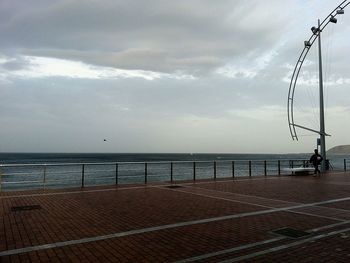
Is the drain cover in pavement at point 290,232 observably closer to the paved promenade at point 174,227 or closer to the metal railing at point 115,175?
the paved promenade at point 174,227

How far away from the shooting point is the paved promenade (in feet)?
19.7

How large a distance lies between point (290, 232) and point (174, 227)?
2.40 m

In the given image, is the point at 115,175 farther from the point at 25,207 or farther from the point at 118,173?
the point at 25,207

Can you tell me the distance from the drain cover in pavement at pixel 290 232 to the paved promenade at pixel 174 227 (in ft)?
0.07

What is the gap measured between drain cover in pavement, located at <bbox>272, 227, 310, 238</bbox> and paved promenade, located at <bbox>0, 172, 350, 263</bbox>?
0.02 m

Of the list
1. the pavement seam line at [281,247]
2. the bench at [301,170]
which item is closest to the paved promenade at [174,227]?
the pavement seam line at [281,247]

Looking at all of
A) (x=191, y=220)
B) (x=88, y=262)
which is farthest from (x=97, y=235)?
(x=191, y=220)

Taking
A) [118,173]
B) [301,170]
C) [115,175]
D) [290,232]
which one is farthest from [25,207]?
[118,173]

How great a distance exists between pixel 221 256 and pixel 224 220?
2818 millimetres

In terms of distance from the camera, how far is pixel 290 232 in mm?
7535

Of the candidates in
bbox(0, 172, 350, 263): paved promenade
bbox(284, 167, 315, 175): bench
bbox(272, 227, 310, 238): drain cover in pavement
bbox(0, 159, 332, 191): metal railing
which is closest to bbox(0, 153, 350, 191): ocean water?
bbox(0, 159, 332, 191): metal railing

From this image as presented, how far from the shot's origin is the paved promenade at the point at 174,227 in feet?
19.7

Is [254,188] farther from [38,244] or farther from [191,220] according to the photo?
[38,244]

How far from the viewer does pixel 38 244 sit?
650cm
